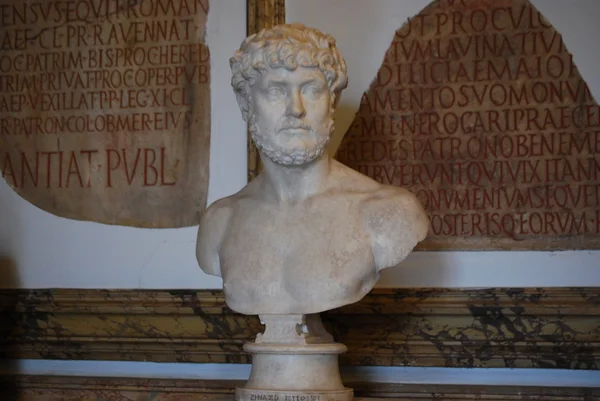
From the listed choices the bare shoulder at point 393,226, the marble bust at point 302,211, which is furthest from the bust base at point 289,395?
the bare shoulder at point 393,226

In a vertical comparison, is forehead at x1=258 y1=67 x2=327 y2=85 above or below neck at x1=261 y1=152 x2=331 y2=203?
above

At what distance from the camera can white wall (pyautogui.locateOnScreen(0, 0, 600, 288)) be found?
5.03 m

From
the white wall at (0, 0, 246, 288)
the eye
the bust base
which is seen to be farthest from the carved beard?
the white wall at (0, 0, 246, 288)

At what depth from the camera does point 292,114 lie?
12.7 feet

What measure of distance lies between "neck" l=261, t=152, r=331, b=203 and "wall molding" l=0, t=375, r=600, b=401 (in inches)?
41.6

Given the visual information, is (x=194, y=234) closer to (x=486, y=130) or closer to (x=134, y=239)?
(x=134, y=239)

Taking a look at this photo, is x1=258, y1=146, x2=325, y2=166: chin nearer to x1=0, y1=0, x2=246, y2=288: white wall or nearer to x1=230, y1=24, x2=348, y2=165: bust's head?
x1=230, y1=24, x2=348, y2=165: bust's head

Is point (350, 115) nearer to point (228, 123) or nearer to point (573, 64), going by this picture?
point (228, 123)

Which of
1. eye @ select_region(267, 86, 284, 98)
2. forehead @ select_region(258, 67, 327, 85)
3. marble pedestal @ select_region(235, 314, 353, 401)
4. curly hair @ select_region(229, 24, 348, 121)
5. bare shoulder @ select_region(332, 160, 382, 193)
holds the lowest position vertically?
marble pedestal @ select_region(235, 314, 353, 401)

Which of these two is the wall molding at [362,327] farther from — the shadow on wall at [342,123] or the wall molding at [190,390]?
the shadow on wall at [342,123]

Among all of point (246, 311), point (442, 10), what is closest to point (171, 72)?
point (442, 10)

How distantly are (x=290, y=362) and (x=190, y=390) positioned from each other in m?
1.44

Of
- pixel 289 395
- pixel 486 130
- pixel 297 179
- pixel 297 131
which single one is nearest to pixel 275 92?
pixel 297 131

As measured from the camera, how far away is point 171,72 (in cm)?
547
